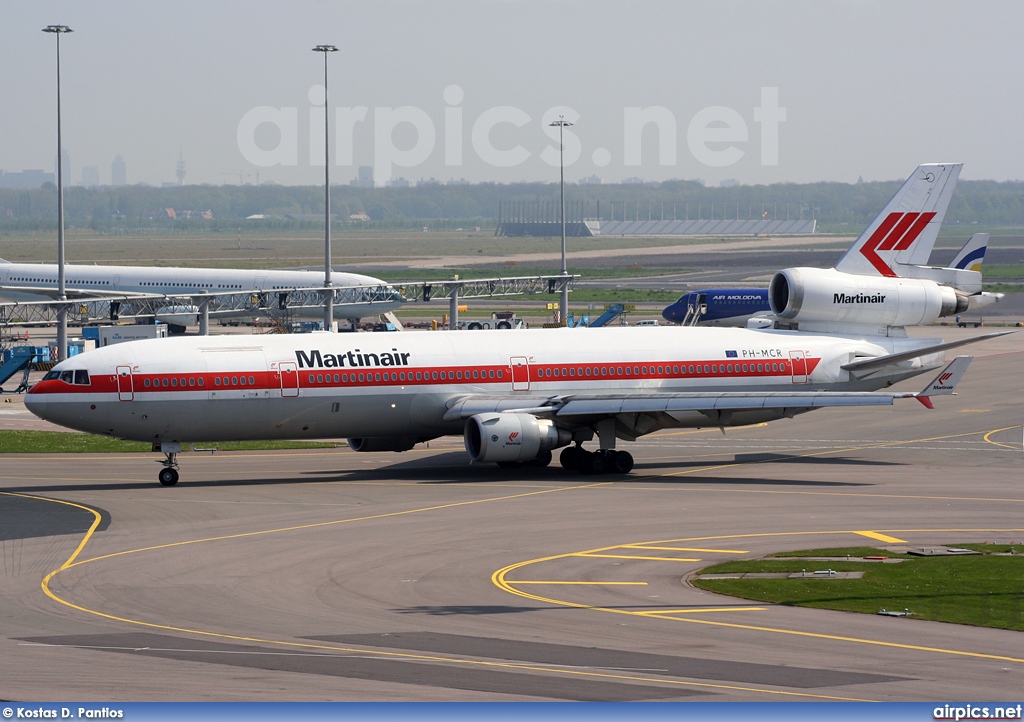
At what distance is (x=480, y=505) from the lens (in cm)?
4500

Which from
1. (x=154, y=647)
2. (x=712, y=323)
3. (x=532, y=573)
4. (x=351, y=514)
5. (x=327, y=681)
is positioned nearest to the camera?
(x=327, y=681)

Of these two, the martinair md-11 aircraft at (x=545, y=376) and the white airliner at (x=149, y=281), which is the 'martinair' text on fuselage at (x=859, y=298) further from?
the white airliner at (x=149, y=281)

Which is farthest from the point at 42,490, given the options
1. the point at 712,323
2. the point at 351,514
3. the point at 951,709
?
the point at 712,323

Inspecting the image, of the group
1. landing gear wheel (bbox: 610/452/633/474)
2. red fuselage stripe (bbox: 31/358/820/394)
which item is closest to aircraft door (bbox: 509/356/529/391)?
red fuselage stripe (bbox: 31/358/820/394)

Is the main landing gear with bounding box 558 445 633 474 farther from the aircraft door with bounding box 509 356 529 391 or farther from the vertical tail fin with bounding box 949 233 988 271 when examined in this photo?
the vertical tail fin with bounding box 949 233 988 271

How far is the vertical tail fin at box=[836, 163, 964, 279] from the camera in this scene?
59.8 metres

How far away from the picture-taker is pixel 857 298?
58375mm

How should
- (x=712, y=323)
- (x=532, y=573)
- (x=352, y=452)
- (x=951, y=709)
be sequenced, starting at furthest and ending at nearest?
(x=712, y=323) < (x=352, y=452) < (x=532, y=573) < (x=951, y=709)

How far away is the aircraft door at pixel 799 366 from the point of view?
5638 centimetres

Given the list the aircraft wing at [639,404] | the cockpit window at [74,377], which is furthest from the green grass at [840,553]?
the cockpit window at [74,377]

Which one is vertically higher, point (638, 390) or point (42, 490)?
point (638, 390)

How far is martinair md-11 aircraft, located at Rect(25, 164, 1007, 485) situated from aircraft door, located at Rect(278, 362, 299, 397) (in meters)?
0.05

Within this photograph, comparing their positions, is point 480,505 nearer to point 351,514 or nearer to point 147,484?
point 351,514

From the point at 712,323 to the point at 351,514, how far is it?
75187mm
